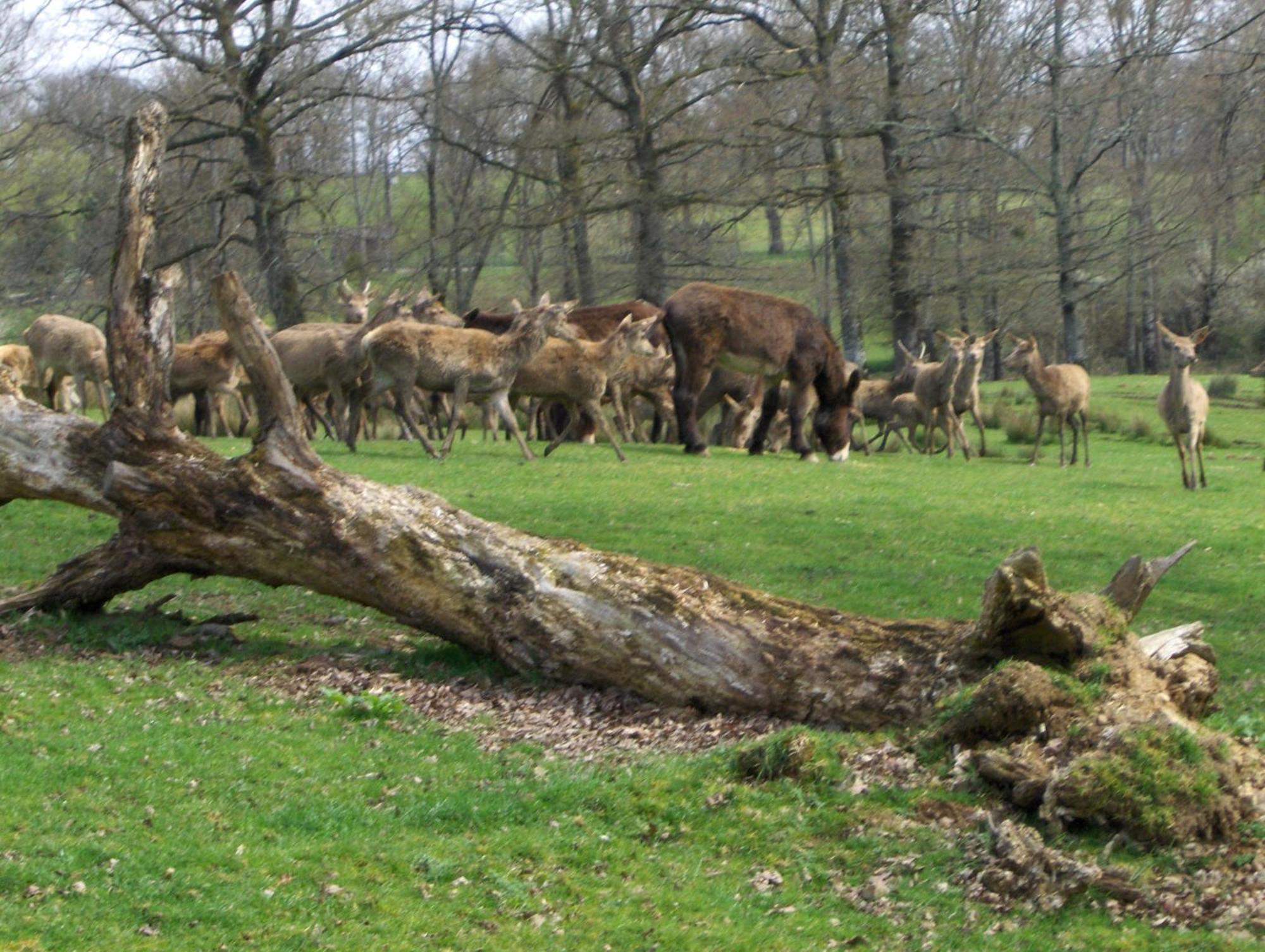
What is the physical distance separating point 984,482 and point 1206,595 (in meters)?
7.32

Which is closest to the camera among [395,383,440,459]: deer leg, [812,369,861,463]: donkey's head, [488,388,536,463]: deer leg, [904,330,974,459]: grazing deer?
[488,388,536,463]: deer leg

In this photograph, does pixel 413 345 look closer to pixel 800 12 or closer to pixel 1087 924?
pixel 1087 924

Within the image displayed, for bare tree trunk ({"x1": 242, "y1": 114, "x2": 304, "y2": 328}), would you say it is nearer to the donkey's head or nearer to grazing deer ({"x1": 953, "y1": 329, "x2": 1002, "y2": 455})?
the donkey's head

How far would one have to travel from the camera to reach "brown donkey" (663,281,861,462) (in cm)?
2183

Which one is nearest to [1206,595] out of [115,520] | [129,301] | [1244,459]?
[129,301]

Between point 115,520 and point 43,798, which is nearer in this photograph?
point 43,798

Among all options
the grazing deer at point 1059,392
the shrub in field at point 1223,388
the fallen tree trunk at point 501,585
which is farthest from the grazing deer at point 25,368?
the shrub in field at point 1223,388

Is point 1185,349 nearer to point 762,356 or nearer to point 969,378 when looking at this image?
point 969,378

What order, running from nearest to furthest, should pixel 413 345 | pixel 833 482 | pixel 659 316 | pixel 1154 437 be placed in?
1. pixel 833 482
2. pixel 413 345
3. pixel 659 316
4. pixel 1154 437

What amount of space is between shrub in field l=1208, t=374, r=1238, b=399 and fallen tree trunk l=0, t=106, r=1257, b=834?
3218 centimetres

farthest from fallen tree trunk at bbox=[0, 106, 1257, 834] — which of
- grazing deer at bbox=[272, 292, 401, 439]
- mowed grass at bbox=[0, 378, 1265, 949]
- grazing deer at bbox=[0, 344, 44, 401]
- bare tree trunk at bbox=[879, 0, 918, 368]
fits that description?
bare tree trunk at bbox=[879, 0, 918, 368]

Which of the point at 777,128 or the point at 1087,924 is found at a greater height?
the point at 777,128

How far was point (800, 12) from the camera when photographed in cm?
3372

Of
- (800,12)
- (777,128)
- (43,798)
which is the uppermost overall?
(800,12)
